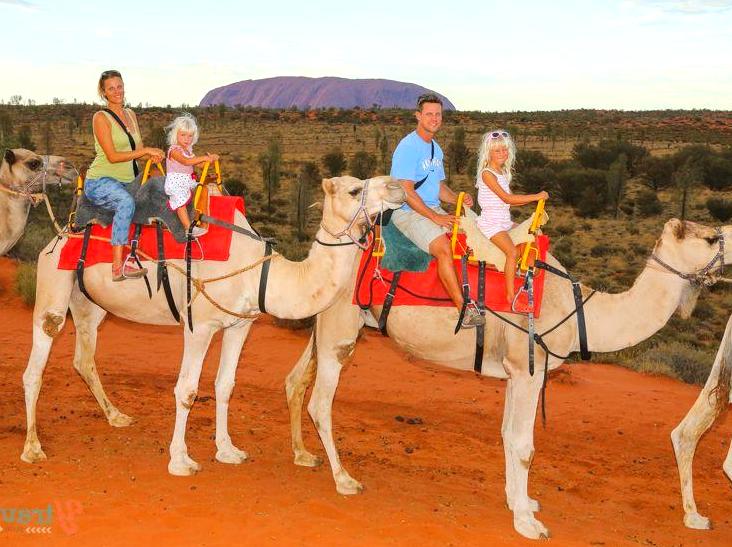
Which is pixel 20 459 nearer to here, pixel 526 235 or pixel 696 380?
pixel 526 235

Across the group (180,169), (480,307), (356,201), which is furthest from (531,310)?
(180,169)

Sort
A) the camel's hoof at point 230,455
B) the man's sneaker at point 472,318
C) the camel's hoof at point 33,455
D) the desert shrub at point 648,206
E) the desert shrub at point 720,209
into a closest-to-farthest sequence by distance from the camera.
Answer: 1. the man's sneaker at point 472,318
2. the camel's hoof at point 33,455
3. the camel's hoof at point 230,455
4. the desert shrub at point 720,209
5. the desert shrub at point 648,206

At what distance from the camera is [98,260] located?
7840 mm

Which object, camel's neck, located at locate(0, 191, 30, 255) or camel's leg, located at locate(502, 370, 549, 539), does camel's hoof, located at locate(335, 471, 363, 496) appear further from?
camel's neck, located at locate(0, 191, 30, 255)

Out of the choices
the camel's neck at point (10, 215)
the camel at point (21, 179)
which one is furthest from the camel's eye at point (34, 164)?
the camel's neck at point (10, 215)

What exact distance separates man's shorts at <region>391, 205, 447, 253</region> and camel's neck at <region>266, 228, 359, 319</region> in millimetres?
648

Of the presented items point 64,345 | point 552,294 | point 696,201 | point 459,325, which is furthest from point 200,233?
point 696,201

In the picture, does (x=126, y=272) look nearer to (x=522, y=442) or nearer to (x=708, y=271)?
(x=522, y=442)

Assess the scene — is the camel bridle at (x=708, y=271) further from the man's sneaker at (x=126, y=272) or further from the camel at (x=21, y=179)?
the camel at (x=21, y=179)

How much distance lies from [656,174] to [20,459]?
1835 inches

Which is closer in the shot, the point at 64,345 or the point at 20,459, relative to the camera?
the point at 20,459

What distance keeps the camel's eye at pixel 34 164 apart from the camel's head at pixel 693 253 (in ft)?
21.4

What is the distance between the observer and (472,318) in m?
6.86

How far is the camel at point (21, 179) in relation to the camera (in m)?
8.73
